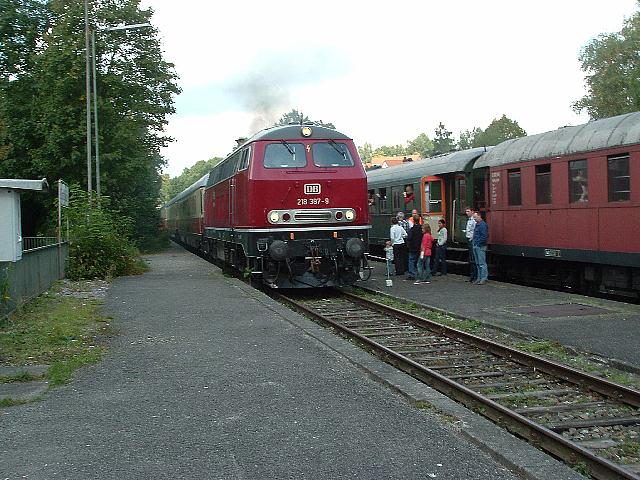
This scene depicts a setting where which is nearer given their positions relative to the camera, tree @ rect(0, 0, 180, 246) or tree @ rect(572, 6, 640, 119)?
tree @ rect(0, 0, 180, 246)

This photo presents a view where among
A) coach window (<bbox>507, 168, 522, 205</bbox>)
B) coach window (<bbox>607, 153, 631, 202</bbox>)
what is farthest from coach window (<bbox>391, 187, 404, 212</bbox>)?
coach window (<bbox>607, 153, 631, 202</bbox>)

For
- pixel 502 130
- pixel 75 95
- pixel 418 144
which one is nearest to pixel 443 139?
pixel 502 130

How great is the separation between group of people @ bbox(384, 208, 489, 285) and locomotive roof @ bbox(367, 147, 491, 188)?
1.94m

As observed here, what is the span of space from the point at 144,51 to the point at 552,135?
25397 millimetres

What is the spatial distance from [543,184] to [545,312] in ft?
14.3

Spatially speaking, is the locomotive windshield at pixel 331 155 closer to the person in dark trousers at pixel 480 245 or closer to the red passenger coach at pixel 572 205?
the person in dark trousers at pixel 480 245

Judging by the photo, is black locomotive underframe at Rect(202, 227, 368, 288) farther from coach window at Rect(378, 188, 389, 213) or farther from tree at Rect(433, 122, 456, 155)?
tree at Rect(433, 122, 456, 155)

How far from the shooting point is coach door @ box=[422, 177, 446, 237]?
70.9ft

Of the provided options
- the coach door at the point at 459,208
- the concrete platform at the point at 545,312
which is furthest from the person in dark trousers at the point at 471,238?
the coach door at the point at 459,208

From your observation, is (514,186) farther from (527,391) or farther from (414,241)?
(527,391)

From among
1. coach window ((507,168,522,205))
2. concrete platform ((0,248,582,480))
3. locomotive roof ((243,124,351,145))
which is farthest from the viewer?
coach window ((507,168,522,205))

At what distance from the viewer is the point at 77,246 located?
840 inches

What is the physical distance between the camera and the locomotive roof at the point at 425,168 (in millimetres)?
20312

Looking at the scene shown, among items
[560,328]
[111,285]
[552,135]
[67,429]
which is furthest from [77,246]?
[67,429]
